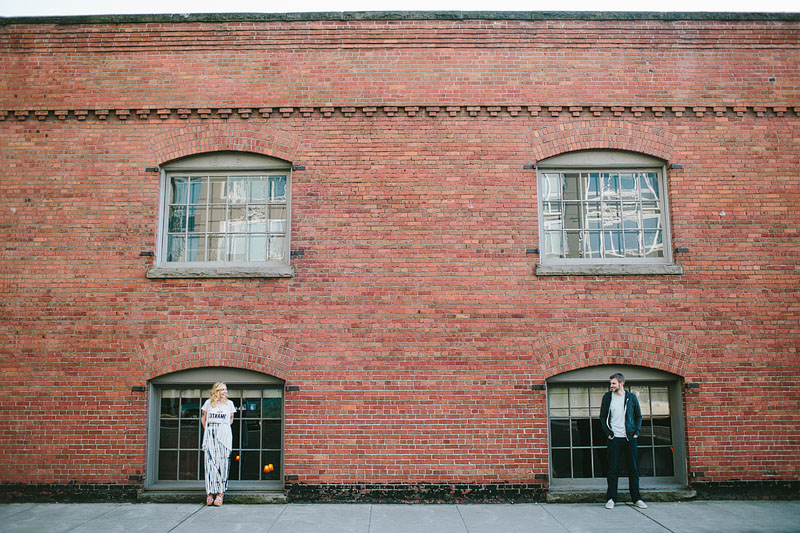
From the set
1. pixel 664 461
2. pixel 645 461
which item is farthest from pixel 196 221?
pixel 664 461

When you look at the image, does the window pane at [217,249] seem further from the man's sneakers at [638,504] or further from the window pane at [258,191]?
the man's sneakers at [638,504]

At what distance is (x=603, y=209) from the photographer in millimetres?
8586

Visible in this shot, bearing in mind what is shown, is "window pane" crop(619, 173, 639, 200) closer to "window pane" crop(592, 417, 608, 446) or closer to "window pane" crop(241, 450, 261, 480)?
"window pane" crop(592, 417, 608, 446)

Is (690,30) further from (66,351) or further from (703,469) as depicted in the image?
(66,351)

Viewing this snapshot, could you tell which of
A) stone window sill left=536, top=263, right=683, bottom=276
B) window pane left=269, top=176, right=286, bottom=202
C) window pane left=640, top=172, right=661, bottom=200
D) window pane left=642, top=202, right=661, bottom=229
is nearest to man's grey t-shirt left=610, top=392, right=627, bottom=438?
stone window sill left=536, top=263, right=683, bottom=276

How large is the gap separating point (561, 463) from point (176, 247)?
6592 mm

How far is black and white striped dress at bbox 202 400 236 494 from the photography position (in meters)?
7.63

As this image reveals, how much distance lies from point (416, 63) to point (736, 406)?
6.88 m

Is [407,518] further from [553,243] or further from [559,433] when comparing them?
[553,243]

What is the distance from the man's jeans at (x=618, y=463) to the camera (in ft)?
24.4

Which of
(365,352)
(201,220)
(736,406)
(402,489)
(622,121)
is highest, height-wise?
(622,121)

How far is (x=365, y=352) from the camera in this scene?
A: 8070 millimetres

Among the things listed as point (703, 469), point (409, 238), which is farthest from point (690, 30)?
point (703, 469)

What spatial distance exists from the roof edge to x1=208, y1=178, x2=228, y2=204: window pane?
252 cm
